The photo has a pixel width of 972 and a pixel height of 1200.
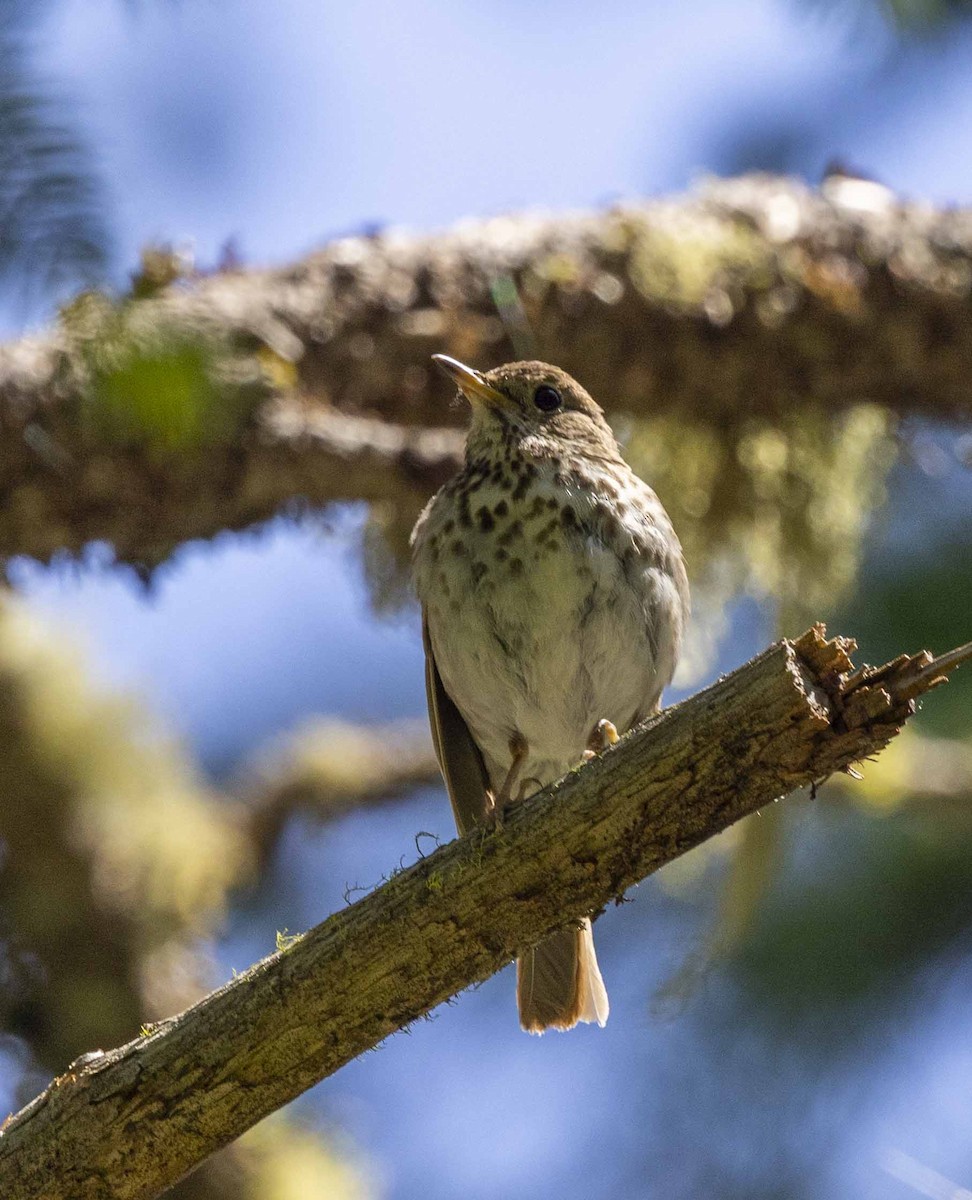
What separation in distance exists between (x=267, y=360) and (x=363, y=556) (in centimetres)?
114

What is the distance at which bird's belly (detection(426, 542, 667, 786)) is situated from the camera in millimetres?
3564

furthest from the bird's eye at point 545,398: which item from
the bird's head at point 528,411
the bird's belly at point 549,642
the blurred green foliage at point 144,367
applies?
the blurred green foliage at point 144,367

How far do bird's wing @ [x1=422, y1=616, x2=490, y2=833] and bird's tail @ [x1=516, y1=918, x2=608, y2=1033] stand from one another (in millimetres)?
412

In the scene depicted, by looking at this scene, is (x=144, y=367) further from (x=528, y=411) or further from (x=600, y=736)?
(x=528, y=411)

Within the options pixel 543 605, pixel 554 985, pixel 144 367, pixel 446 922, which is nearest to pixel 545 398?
pixel 543 605

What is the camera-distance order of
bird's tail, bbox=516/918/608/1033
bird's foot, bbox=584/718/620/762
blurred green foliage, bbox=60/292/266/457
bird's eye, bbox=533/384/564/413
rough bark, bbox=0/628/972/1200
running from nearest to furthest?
1. blurred green foliage, bbox=60/292/266/457
2. rough bark, bbox=0/628/972/1200
3. bird's foot, bbox=584/718/620/762
4. bird's tail, bbox=516/918/608/1033
5. bird's eye, bbox=533/384/564/413

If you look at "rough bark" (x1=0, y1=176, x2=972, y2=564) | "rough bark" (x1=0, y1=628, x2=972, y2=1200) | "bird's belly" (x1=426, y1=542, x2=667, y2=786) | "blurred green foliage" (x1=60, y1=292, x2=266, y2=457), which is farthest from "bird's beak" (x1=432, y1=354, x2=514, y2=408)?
"blurred green foliage" (x1=60, y1=292, x2=266, y2=457)

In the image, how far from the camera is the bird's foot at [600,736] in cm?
334

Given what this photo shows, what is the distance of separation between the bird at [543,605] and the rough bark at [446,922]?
931 mm

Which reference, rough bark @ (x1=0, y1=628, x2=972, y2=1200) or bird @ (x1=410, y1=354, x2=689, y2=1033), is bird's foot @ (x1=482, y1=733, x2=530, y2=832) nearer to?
bird @ (x1=410, y1=354, x2=689, y2=1033)

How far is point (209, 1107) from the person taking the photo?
2.36 metres

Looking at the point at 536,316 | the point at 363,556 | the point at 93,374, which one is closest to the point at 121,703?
the point at 363,556

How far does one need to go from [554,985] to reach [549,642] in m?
0.79

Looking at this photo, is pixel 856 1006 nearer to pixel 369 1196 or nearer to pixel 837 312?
pixel 369 1196
